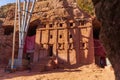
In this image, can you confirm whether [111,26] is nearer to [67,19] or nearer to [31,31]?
[67,19]

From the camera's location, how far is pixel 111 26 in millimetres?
3619

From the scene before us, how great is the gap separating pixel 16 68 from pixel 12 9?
33.2 feet

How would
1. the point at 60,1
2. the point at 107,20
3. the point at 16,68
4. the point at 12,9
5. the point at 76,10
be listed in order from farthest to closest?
1. the point at 12,9
2. the point at 60,1
3. the point at 76,10
4. the point at 16,68
5. the point at 107,20

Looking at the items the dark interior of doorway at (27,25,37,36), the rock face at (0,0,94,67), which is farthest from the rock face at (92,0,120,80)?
the dark interior of doorway at (27,25,37,36)

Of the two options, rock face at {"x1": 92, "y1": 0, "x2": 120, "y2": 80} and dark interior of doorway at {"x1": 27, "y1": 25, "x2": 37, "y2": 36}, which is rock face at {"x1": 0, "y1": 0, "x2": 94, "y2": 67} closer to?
dark interior of doorway at {"x1": 27, "y1": 25, "x2": 37, "y2": 36}

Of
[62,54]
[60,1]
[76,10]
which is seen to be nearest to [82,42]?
[62,54]

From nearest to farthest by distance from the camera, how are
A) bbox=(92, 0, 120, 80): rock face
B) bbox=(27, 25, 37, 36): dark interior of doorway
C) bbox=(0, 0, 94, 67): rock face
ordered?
bbox=(92, 0, 120, 80): rock face → bbox=(0, 0, 94, 67): rock face → bbox=(27, 25, 37, 36): dark interior of doorway

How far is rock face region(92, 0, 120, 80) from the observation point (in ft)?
11.4

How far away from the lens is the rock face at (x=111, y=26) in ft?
11.4

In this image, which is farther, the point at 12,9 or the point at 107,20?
the point at 12,9

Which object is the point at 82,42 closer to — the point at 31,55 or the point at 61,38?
the point at 61,38

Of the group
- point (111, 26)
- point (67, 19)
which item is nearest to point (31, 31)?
point (67, 19)

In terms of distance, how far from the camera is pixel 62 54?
23.2 metres

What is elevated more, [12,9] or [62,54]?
[12,9]
